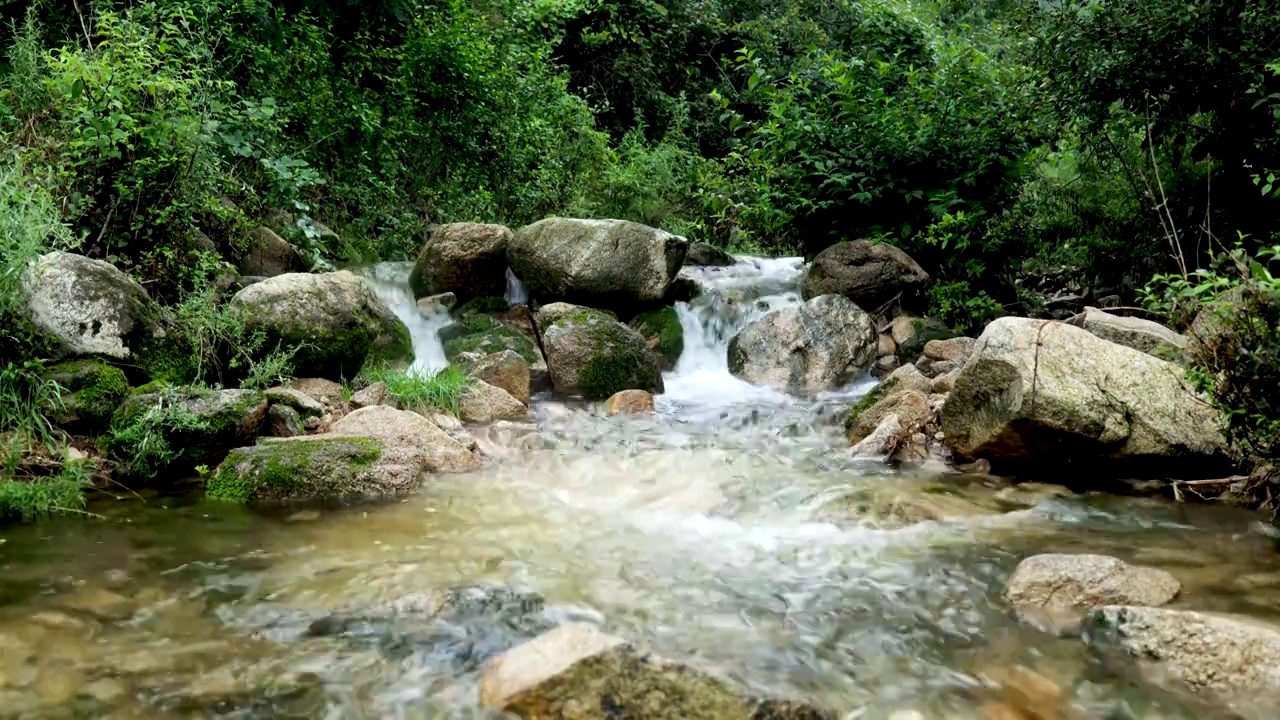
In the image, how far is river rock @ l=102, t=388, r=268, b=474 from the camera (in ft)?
17.8

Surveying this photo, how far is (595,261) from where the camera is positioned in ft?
30.5

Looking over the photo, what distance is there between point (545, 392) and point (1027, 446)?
450 cm

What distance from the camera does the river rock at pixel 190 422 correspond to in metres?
5.43

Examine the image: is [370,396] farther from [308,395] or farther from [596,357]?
[596,357]

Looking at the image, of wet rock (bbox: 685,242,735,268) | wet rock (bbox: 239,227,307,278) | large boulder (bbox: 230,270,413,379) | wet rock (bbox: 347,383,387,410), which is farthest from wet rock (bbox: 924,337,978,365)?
wet rock (bbox: 239,227,307,278)

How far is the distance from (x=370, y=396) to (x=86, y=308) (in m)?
2.10

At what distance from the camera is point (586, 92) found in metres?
16.0

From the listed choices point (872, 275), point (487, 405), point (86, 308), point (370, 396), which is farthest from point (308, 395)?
point (872, 275)

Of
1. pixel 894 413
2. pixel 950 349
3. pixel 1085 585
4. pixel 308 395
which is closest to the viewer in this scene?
pixel 1085 585

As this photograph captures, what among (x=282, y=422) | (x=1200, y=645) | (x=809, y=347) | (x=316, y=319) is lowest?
(x=1200, y=645)

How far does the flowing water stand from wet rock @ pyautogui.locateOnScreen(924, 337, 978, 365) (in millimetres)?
3005

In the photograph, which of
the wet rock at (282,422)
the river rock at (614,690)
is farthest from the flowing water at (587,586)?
the wet rock at (282,422)

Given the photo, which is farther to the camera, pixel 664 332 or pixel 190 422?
pixel 664 332

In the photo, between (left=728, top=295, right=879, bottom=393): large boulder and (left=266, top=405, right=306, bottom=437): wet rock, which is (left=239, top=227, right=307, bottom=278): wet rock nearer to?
(left=266, top=405, right=306, bottom=437): wet rock
